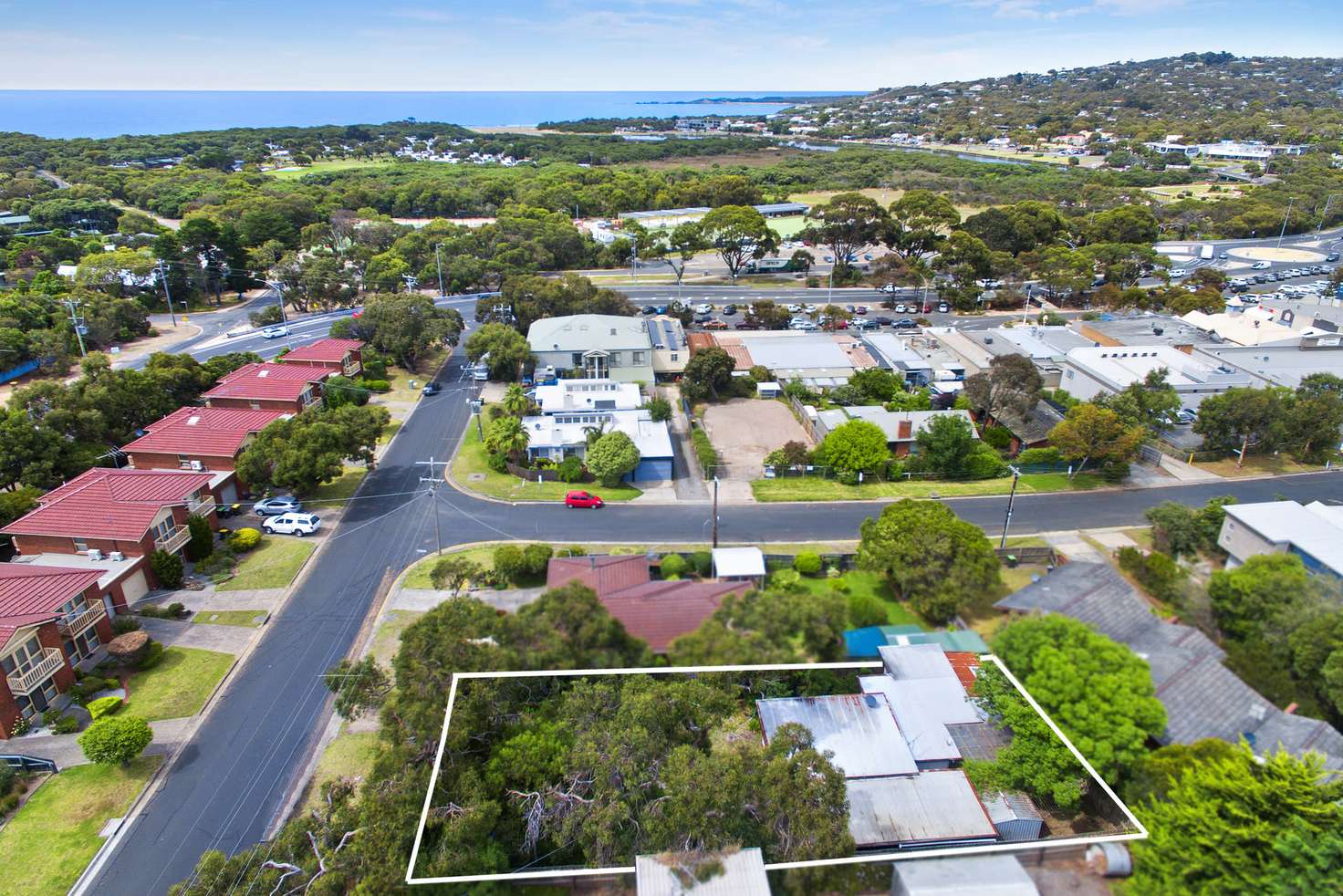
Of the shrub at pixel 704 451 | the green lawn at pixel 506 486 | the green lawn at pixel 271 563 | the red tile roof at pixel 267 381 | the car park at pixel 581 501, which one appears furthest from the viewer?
the red tile roof at pixel 267 381

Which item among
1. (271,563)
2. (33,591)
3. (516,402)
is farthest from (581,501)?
(33,591)

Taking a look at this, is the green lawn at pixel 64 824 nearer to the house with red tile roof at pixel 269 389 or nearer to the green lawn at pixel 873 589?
the green lawn at pixel 873 589

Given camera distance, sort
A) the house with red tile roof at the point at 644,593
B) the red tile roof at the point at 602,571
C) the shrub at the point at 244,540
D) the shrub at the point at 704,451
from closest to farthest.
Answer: the house with red tile roof at the point at 644,593 → the red tile roof at the point at 602,571 → the shrub at the point at 244,540 → the shrub at the point at 704,451

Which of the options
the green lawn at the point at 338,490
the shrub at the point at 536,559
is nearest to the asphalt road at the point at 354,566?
the green lawn at the point at 338,490

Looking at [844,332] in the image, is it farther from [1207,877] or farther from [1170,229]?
[1170,229]

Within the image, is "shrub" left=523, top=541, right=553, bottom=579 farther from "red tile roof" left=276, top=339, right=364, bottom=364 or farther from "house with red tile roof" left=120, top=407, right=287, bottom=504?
"red tile roof" left=276, top=339, right=364, bottom=364

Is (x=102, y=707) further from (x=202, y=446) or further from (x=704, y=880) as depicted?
(x=704, y=880)
